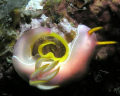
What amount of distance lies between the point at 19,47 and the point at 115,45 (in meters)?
1.23

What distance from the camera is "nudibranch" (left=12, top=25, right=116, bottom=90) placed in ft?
Result: 5.47

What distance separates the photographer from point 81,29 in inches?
69.7

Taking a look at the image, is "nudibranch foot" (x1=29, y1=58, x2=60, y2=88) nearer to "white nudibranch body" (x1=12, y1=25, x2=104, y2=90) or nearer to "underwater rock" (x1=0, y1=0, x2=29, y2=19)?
"white nudibranch body" (x1=12, y1=25, x2=104, y2=90)

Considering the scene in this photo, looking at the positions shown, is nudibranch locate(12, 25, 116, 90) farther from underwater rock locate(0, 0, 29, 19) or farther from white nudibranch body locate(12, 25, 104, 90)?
underwater rock locate(0, 0, 29, 19)

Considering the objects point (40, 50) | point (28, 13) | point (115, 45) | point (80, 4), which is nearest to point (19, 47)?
point (40, 50)

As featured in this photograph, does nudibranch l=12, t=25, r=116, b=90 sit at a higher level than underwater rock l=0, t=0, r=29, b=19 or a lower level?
lower

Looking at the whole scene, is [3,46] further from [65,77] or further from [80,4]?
[80,4]

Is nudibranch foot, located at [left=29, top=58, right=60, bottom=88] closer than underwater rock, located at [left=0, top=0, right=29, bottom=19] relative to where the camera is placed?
Yes

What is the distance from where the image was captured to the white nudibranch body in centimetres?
166

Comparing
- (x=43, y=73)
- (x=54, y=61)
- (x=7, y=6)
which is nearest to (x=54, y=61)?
(x=54, y=61)

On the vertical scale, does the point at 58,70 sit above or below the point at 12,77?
above

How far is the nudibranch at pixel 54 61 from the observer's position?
1.67 metres

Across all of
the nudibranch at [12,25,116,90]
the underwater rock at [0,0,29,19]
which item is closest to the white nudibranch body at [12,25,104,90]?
the nudibranch at [12,25,116,90]

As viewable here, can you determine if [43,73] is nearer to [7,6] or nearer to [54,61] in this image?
[54,61]
